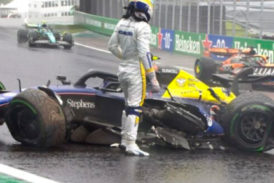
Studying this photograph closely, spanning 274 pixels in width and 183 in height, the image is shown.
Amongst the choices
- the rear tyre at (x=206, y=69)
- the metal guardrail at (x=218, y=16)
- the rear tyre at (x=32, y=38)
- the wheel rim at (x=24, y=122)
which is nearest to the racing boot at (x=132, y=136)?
the wheel rim at (x=24, y=122)

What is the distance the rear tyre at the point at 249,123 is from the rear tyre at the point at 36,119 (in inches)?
78.5

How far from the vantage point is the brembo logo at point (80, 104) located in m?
8.02

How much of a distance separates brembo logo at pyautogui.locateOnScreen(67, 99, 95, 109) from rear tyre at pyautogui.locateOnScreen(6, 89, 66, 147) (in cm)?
61

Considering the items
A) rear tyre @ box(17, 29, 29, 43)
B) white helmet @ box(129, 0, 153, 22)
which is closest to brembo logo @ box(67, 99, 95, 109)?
white helmet @ box(129, 0, 153, 22)

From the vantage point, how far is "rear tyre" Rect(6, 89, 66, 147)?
725cm

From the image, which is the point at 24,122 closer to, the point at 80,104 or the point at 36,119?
the point at 36,119

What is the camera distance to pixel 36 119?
730 cm

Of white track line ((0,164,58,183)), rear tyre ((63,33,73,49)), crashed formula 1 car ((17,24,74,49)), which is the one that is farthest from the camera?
rear tyre ((63,33,73,49))

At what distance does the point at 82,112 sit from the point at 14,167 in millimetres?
1751

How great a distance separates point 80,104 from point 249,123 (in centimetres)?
204

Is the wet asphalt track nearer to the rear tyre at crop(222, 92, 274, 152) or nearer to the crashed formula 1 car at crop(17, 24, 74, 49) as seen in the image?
the rear tyre at crop(222, 92, 274, 152)

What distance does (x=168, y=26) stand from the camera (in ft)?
103

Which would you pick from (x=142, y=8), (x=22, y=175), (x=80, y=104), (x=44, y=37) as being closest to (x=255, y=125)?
(x=142, y=8)

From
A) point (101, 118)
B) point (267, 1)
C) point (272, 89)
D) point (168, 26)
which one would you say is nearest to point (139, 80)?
point (101, 118)
